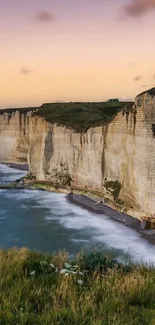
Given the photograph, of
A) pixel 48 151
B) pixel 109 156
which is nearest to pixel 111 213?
pixel 109 156

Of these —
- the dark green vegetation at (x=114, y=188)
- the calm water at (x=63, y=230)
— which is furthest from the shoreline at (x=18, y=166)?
the dark green vegetation at (x=114, y=188)

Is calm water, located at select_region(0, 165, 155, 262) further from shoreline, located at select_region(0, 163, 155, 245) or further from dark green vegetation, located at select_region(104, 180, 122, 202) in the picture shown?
dark green vegetation, located at select_region(104, 180, 122, 202)

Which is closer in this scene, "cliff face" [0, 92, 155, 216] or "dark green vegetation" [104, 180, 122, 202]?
"cliff face" [0, 92, 155, 216]

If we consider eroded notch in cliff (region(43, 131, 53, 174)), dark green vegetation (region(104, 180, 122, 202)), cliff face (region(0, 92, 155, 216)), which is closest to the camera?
cliff face (region(0, 92, 155, 216))

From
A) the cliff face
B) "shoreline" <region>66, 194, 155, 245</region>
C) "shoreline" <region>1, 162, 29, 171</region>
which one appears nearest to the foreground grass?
"shoreline" <region>66, 194, 155, 245</region>

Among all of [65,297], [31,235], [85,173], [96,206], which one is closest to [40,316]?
[65,297]

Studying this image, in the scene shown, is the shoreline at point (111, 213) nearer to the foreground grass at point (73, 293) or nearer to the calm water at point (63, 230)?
the calm water at point (63, 230)

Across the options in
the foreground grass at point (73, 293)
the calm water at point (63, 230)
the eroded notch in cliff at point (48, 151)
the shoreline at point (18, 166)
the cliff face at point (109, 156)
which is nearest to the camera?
the foreground grass at point (73, 293)
